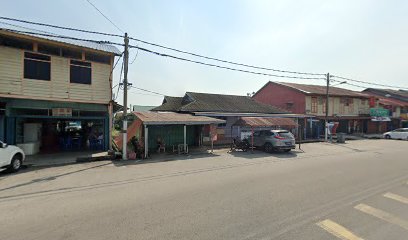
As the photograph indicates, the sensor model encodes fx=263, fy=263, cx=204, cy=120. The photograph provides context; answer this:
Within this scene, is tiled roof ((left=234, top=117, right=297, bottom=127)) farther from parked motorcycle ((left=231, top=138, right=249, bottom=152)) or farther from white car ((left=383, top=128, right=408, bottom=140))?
white car ((left=383, top=128, right=408, bottom=140))

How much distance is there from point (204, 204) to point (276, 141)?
11.9m

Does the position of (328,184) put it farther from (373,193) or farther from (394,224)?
(394,224)

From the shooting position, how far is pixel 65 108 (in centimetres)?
1511

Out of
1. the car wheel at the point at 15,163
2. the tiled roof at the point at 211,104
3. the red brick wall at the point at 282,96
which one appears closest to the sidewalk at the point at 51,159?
the car wheel at the point at 15,163

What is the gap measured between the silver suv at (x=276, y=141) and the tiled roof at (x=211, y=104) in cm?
580

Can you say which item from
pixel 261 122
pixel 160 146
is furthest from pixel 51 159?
pixel 261 122

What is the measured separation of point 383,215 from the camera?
18.9 feet

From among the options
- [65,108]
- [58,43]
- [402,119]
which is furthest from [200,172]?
[402,119]

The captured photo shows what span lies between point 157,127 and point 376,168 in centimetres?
1304

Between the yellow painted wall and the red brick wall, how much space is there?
24168 millimetres

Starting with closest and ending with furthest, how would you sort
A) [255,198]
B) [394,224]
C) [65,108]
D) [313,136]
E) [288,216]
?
[394,224]
[288,216]
[255,198]
[65,108]
[313,136]

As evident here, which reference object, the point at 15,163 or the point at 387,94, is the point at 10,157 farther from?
the point at 387,94

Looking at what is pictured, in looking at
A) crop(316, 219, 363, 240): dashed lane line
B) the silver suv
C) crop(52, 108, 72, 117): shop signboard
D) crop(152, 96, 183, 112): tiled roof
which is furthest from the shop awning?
crop(316, 219, 363, 240): dashed lane line

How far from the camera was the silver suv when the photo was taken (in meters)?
17.3
